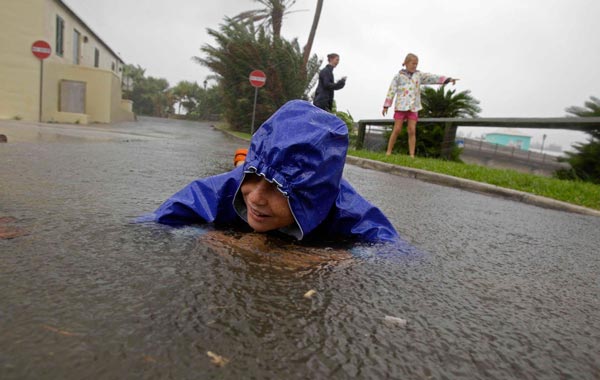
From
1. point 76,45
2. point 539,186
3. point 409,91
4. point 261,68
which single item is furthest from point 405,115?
point 76,45

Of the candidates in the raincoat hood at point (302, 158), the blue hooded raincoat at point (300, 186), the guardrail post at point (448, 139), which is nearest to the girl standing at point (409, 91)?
the guardrail post at point (448, 139)

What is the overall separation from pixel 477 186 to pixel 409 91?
3190mm

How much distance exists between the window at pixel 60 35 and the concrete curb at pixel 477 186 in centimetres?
1683

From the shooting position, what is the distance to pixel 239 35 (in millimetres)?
23016

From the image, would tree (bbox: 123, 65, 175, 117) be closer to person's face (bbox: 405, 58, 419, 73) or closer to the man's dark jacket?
the man's dark jacket

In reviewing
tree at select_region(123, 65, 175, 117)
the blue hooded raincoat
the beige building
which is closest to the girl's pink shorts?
the blue hooded raincoat

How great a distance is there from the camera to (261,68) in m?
20.1

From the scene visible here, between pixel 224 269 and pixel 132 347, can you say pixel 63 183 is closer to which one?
pixel 224 269

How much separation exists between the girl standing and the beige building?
13914mm

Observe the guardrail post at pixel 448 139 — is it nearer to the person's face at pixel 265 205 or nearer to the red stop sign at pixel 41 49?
the person's face at pixel 265 205

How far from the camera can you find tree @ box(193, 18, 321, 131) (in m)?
20.0

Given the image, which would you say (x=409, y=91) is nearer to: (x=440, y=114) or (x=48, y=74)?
(x=440, y=114)

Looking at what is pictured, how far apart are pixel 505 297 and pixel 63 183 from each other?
2.73 m

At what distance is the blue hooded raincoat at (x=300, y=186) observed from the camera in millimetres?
1630
